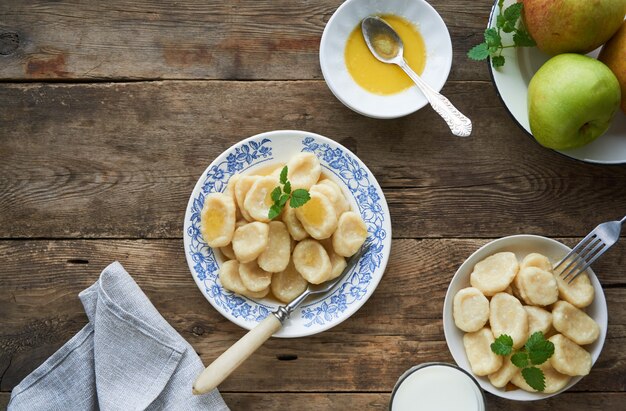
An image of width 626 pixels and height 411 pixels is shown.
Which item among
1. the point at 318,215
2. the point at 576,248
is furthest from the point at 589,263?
the point at 318,215

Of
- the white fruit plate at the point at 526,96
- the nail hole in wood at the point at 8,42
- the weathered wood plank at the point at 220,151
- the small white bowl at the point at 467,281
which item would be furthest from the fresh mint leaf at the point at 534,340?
the nail hole in wood at the point at 8,42

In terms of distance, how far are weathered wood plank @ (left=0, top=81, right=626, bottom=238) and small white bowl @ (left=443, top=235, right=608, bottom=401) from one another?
0.08 m

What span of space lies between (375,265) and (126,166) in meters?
0.60

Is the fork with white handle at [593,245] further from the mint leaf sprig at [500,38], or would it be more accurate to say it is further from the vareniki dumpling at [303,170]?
the vareniki dumpling at [303,170]

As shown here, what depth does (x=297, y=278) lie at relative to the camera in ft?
4.61

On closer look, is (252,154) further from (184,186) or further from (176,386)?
(176,386)

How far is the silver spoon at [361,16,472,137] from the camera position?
1.41 metres

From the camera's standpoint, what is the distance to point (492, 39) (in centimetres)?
133

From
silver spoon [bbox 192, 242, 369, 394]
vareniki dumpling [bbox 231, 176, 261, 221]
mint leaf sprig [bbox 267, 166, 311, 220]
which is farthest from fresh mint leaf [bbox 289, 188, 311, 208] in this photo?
silver spoon [bbox 192, 242, 369, 394]

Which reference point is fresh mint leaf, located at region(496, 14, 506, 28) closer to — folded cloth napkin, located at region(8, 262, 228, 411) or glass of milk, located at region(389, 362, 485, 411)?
glass of milk, located at region(389, 362, 485, 411)

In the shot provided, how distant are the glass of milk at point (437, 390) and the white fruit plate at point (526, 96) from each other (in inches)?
20.3

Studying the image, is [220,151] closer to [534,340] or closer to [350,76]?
[350,76]

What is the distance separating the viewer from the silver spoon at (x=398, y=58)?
141cm

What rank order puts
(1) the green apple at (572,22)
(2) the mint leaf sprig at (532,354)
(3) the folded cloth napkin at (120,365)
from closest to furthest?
(1) the green apple at (572,22) → (2) the mint leaf sprig at (532,354) → (3) the folded cloth napkin at (120,365)
